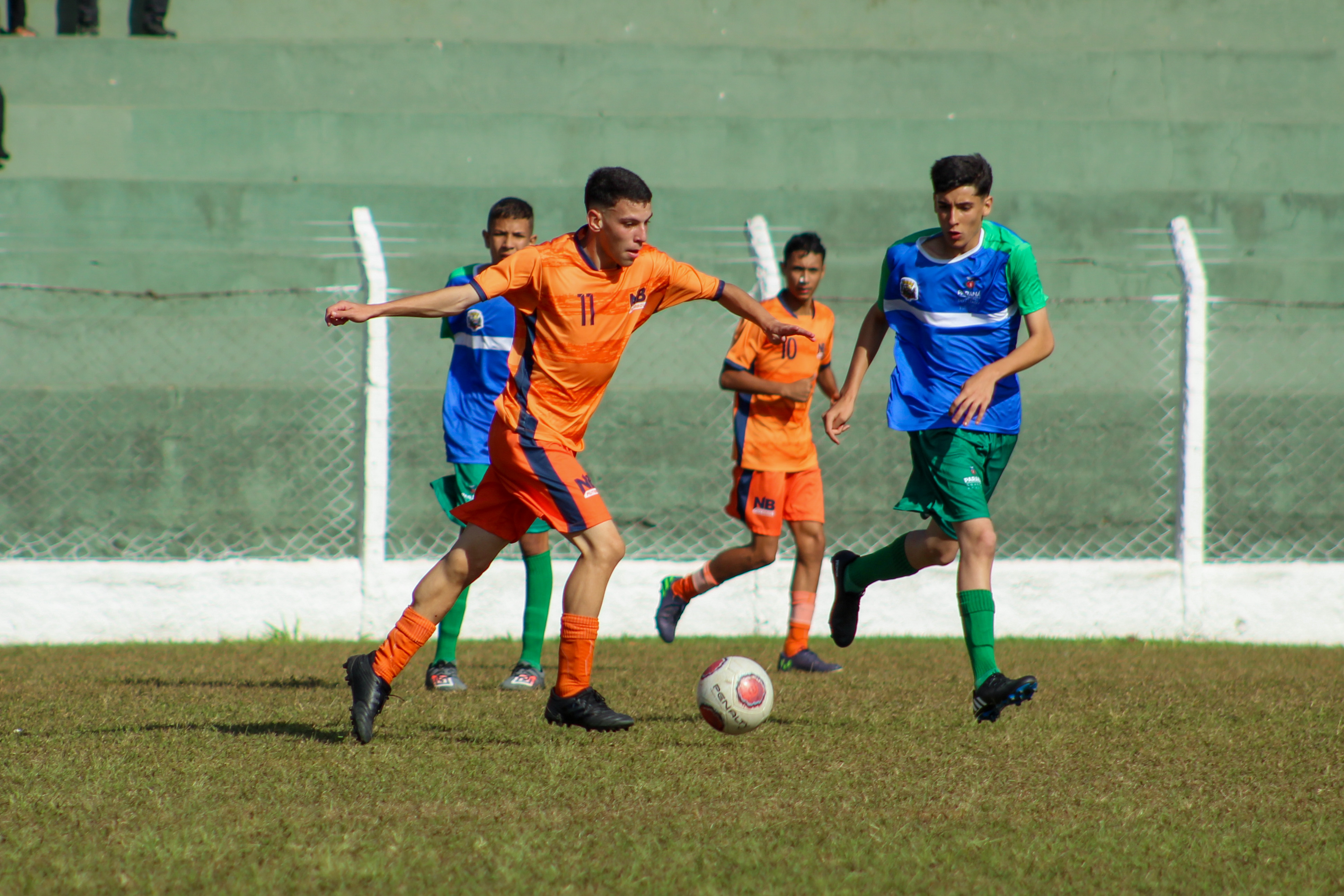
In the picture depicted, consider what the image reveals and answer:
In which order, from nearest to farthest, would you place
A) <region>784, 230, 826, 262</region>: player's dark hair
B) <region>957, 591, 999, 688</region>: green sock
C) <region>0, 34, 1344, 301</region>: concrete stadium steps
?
<region>957, 591, 999, 688</region>: green sock
<region>784, 230, 826, 262</region>: player's dark hair
<region>0, 34, 1344, 301</region>: concrete stadium steps

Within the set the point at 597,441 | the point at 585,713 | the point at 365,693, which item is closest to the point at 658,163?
the point at 597,441

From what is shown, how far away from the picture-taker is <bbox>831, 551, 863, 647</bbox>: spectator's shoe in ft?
18.7

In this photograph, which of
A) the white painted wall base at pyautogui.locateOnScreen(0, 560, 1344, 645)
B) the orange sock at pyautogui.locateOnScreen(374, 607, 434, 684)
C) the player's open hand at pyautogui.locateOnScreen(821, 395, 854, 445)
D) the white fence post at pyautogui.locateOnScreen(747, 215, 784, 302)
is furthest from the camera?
the white fence post at pyautogui.locateOnScreen(747, 215, 784, 302)

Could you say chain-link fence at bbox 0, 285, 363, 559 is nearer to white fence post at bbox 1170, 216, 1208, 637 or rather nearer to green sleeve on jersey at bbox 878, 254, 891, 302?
green sleeve on jersey at bbox 878, 254, 891, 302

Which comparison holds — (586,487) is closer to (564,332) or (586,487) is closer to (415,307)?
(564,332)

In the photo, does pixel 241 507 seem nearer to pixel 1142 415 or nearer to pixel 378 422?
pixel 378 422

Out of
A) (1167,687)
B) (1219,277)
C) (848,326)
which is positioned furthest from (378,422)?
(1219,277)

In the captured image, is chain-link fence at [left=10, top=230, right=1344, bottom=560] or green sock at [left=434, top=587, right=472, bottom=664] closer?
green sock at [left=434, top=587, right=472, bottom=664]

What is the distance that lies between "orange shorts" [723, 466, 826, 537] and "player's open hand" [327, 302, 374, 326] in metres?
3.23

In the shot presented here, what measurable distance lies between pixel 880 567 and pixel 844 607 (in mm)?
328

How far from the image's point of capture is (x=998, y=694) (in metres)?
4.39

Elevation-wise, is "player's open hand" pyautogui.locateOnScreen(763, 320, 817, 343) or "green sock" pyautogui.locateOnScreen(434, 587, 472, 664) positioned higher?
"player's open hand" pyautogui.locateOnScreen(763, 320, 817, 343)

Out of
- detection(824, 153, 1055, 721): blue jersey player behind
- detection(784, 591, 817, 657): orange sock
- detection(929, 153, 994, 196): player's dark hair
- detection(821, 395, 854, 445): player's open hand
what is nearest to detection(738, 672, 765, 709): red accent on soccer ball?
detection(824, 153, 1055, 721): blue jersey player behind

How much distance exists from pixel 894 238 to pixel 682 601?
502 centimetres
